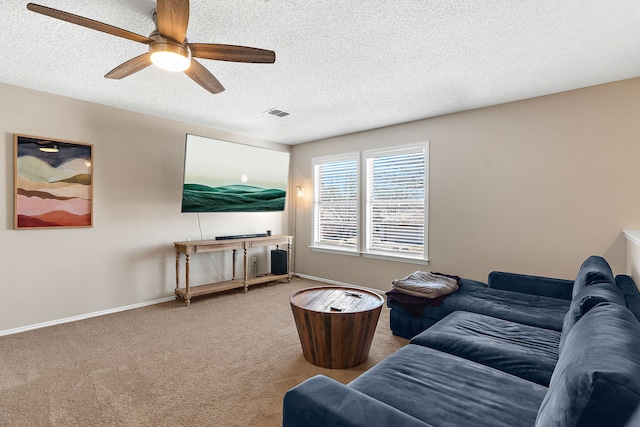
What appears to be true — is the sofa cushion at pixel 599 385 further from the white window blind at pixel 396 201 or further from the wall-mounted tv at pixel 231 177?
the wall-mounted tv at pixel 231 177

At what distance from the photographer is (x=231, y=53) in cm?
211

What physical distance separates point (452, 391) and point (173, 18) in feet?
7.97

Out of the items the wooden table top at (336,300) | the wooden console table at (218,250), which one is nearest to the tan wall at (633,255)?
the wooden table top at (336,300)

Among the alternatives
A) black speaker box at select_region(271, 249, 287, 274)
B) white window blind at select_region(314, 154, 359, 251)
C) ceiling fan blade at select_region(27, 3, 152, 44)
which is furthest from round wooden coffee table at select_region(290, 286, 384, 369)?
black speaker box at select_region(271, 249, 287, 274)

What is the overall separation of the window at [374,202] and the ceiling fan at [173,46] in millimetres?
2978

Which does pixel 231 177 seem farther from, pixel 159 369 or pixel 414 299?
pixel 414 299

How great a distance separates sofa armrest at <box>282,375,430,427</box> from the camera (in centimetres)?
106

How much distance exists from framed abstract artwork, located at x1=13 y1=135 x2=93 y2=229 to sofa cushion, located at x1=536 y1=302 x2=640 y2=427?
450cm

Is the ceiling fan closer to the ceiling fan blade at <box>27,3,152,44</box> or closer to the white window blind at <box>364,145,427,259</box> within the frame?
the ceiling fan blade at <box>27,3,152,44</box>

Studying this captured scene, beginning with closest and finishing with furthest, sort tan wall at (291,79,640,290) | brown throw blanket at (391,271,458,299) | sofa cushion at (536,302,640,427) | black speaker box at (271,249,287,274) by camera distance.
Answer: sofa cushion at (536,302,640,427) < brown throw blanket at (391,271,458,299) < tan wall at (291,79,640,290) < black speaker box at (271,249,287,274)

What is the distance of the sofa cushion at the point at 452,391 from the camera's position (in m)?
1.29

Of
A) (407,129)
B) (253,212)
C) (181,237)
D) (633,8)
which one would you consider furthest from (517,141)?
(181,237)

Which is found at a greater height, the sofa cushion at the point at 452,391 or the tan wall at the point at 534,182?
the tan wall at the point at 534,182

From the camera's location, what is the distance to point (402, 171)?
15.4ft
